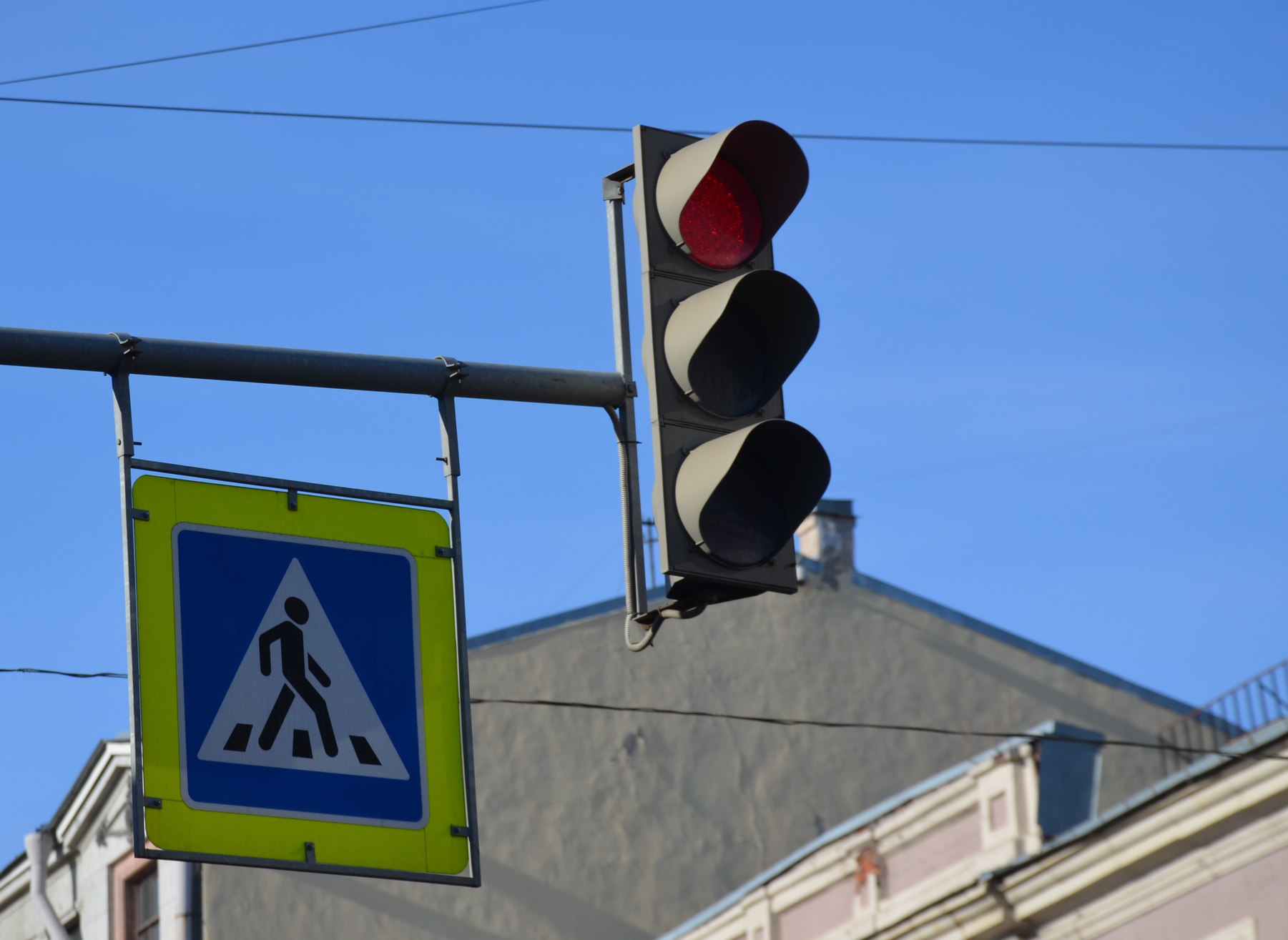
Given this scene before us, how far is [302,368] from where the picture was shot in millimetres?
5680

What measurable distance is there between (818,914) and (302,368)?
14.1 meters

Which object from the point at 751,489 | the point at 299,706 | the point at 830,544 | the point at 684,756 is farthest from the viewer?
the point at 830,544

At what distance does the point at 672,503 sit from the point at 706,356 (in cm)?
39

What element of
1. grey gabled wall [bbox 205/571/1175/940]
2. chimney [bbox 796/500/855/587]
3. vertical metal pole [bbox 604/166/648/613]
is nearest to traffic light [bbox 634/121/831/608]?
vertical metal pole [bbox 604/166/648/613]

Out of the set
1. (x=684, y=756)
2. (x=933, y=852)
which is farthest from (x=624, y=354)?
(x=684, y=756)

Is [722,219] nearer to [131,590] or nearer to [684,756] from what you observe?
[131,590]

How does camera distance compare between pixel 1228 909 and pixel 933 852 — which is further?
pixel 933 852

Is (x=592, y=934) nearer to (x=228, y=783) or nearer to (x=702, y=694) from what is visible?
(x=702, y=694)

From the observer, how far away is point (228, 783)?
555 centimetres

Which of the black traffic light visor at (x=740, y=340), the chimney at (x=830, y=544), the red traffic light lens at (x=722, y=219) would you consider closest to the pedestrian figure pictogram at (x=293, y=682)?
the black traffic light visor at (x=740, y=340)

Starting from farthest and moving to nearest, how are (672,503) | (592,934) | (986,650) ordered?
(986,650), (592,934), (672,503)

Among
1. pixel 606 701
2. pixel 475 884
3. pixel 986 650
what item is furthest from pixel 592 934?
pixel 475 884

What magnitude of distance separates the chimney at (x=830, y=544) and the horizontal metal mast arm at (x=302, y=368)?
18951mm

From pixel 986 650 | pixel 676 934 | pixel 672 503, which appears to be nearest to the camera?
pixel 672 503
